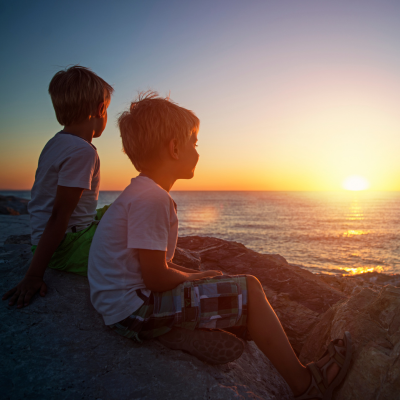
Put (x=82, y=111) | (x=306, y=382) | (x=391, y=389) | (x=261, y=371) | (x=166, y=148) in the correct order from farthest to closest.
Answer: (x=82, y=111), (x=261, y=371), (x=166, y=148), (x=306, y=382), (x=391, y=389)

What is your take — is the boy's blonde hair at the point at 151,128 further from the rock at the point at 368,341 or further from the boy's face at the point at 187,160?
the rock at the point at 368,341

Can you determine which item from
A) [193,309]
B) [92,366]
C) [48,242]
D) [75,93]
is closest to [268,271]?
[193,309]

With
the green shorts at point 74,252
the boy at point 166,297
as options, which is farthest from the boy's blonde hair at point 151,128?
the green shorts at point 74,252

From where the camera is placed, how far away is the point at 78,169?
2123 mm

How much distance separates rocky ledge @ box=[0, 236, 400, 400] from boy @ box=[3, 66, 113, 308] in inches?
9.2

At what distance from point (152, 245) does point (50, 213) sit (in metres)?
1.20

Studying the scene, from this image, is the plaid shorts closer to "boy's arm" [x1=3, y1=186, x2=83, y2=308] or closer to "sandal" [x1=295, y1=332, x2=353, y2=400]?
"sandal" [x1=295, y1=332, x2=353, y2=400]

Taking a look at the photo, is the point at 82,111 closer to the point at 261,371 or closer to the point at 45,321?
the point at 45,321

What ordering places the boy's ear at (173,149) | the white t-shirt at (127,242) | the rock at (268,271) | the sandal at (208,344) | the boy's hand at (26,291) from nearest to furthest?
the white t-shirt at (127,242)
the sandal at (208,344)
the boy's ear at (173,149)
the boy's hand at (26,291)
the rock at (268,271)

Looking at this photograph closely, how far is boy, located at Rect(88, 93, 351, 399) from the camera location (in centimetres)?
164

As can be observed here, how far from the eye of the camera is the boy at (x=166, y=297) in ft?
5.38

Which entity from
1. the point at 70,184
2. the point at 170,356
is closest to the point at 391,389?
the point at 170,356

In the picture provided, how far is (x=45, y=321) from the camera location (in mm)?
1971

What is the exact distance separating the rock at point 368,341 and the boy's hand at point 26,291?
7.45 ft
